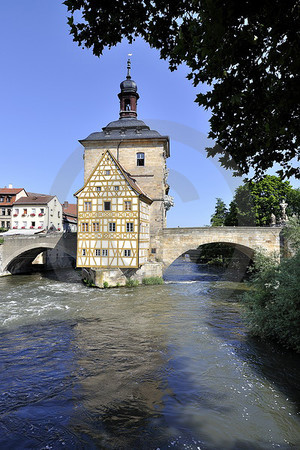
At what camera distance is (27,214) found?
149ft

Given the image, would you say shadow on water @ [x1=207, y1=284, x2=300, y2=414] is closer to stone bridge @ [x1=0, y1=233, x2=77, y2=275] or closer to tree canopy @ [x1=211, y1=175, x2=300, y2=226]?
stone bridge @ [x1=0, y1=233, x2=77, y2=275]

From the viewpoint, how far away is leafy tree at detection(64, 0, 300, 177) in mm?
3273

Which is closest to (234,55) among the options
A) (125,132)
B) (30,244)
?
(125,132)

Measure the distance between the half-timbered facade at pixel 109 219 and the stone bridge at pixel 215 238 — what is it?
3.55 m

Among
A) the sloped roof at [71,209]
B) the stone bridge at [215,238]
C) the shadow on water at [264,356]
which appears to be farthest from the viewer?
the sloped roof at [71,209]

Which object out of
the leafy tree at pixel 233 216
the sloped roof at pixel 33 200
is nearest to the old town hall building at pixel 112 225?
the leafy tree at pixel 233 216

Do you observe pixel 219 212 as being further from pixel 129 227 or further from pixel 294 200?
pixel 129 227

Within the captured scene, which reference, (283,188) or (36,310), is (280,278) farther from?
(283,188)

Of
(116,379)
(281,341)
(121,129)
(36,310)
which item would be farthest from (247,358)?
(121,129)

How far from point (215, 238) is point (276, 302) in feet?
54.8

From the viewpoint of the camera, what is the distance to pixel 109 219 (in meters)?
24.5

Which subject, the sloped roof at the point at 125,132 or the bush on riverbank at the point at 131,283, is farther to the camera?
the sloped roof at the point at 125,132

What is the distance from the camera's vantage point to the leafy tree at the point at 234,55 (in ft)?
10.7

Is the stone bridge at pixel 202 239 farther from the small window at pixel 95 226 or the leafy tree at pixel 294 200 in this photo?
the leafy tree at pixel 294 200
